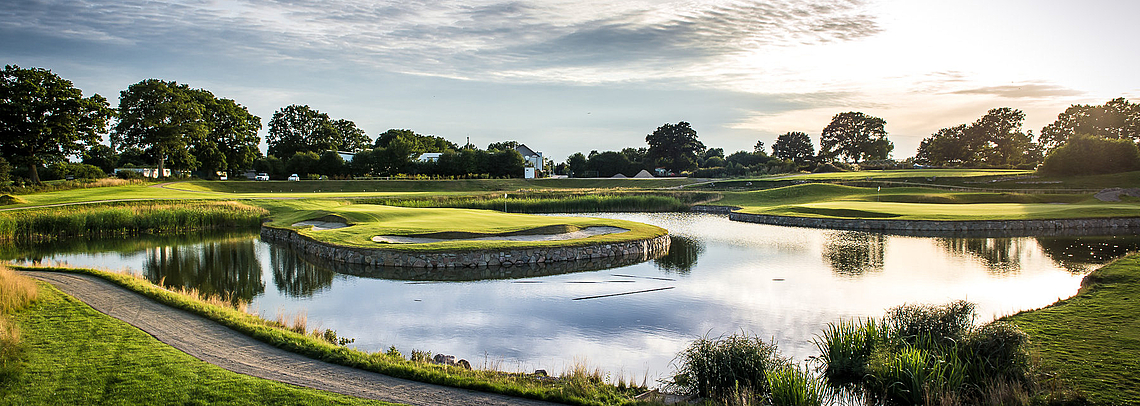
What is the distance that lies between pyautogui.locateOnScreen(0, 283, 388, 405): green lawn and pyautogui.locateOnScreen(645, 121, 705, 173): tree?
9192 cm

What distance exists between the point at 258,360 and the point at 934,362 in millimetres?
9048

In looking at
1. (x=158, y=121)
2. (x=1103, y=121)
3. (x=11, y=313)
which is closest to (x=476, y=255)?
(x=11, y=313)

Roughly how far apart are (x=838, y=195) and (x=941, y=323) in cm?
4318

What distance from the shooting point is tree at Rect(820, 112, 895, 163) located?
9794 cm

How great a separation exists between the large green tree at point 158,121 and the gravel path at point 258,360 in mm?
52859

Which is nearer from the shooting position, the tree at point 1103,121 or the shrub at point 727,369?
the shrub at point 727,369

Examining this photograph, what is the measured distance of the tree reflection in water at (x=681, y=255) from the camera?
62.0 feet

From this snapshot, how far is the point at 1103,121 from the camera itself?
71250mm

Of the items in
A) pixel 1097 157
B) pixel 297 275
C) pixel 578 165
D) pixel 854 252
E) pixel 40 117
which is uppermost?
pixel 40 117

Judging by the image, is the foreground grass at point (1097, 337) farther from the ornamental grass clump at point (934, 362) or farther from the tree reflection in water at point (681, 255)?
the tree reflection in water at point (681, 255)

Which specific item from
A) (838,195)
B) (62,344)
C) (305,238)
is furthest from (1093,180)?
(62,344)

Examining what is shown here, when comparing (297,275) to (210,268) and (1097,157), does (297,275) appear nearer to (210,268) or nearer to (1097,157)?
(210,268)

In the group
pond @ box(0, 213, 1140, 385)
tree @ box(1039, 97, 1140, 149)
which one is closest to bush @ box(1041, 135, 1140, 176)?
tree @ box(1039, 97, 1140, 149)

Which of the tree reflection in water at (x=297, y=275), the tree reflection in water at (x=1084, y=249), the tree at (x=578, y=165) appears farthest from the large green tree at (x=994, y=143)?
the tree reflection in water at (x=297, y=275)
